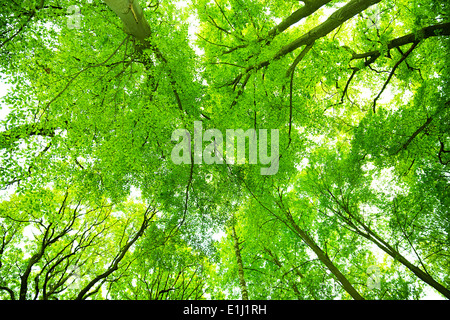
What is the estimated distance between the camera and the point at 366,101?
8.38 m

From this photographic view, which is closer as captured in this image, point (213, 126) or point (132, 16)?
point (132, 16)

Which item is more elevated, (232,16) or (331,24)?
(232,16)

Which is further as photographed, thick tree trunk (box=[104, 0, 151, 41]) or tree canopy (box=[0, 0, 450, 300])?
tree canopy (box=[0, 0, 450, 300])

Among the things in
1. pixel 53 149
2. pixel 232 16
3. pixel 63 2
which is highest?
pixel 232 16

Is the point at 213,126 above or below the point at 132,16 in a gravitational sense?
below

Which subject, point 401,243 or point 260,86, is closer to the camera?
point 260,86

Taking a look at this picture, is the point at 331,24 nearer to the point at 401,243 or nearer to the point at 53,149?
the point at 53,149

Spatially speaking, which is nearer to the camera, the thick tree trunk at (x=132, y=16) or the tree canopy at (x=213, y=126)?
the thick tree trunk at (x=132, y=16)

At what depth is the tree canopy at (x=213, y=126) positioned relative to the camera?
4016 millimetres

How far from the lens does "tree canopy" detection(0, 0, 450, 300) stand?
4.02m

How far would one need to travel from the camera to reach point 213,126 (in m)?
5.64

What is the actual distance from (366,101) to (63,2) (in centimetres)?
932

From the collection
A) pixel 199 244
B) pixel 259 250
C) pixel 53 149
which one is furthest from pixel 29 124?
pixel 259 250
